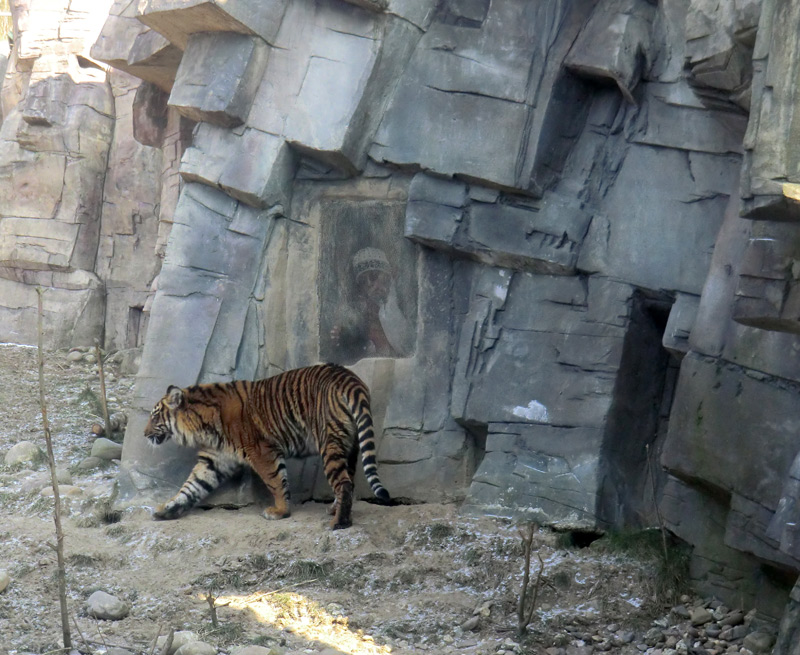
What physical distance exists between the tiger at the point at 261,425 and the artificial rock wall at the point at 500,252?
0.27 m

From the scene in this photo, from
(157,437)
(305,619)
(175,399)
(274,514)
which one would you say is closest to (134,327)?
(157,437)

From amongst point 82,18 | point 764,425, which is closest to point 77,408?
point 82,18

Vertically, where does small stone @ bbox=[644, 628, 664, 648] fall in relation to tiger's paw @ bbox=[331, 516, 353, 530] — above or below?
above

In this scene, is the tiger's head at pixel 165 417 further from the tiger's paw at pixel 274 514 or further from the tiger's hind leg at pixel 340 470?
the tiger's hind leg at pixel 340 470

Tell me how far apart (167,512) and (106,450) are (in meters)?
1.34

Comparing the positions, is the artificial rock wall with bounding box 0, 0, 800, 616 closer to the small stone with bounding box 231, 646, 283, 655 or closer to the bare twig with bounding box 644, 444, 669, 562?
the bare twig with bounding box 644, 444, 669, 562

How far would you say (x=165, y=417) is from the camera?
684 cm

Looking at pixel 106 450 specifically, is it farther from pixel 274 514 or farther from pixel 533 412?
pixel 533 412

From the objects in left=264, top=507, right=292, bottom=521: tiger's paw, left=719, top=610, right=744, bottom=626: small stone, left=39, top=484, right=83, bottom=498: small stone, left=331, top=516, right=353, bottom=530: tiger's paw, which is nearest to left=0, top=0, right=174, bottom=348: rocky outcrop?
left=39, top=484, right=83, bottom=498: small stone

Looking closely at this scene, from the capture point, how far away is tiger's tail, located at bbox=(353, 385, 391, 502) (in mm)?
6336

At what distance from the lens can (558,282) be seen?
631 cm

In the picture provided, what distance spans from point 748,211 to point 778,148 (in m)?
0.30

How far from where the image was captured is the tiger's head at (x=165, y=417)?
6793 millimetres

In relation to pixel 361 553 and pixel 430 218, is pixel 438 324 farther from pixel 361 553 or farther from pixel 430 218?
pixel 361 553
